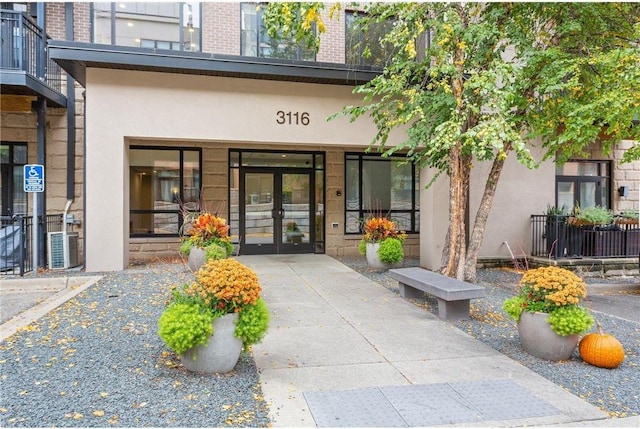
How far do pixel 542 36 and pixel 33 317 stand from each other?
31.6 ft

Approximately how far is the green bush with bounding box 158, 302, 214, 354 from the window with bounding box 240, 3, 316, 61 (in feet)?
27.1

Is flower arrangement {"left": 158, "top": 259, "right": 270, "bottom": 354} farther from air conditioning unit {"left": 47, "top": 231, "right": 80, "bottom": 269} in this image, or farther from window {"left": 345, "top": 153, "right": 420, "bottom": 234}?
window {"left": 345, "top": 153, "right": 420, "bottom": 234}

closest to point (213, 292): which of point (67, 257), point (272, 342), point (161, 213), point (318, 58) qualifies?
point (272, 342)

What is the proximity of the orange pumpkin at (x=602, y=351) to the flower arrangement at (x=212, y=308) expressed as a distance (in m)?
3.48

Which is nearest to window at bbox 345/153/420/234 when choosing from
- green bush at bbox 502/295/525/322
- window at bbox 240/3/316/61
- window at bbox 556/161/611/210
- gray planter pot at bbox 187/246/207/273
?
window at bbox 240/3/316/61

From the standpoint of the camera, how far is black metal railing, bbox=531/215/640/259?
11008 mm

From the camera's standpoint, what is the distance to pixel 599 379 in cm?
429

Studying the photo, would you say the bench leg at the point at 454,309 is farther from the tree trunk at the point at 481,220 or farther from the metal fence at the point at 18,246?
the metal fence at the point at 18,246

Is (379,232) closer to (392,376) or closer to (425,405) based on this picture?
(392,376)

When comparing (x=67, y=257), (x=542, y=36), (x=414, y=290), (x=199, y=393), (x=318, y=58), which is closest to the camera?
(x=199, y=393)

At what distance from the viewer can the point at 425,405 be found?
3615 mm

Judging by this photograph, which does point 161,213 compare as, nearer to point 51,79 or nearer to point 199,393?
point 51,79

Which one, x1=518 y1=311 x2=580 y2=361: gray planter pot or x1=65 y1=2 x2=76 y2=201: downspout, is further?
x1=65 y1=2 x2=76 y2=201: downspout

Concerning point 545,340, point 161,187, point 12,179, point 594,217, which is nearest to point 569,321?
point 545,340
